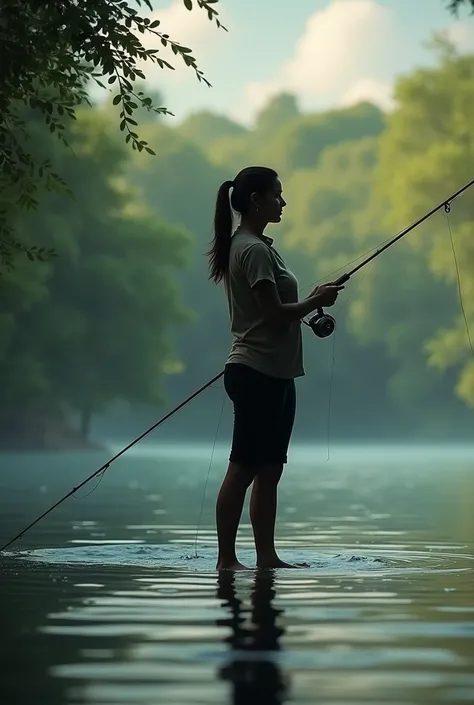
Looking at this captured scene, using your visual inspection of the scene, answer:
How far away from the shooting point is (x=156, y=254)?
1916 inches

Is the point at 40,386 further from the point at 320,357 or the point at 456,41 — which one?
the point at 320,357

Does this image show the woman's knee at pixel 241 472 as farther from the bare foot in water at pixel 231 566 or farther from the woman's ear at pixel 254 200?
the woman's ear at pixel 254 200

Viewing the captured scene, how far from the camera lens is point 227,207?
7.88 m

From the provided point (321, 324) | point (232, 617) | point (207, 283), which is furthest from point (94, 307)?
point (232, 617)

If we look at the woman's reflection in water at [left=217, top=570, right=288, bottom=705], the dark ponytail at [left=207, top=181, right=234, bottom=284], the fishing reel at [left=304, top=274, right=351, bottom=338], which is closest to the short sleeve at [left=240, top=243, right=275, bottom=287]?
the dark ponytail at [left=207, top=181, right=234, bottom=284]

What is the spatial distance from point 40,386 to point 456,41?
18141 millimetres

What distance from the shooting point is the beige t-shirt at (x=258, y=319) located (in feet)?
24.8

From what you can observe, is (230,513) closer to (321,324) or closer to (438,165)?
(321,324)

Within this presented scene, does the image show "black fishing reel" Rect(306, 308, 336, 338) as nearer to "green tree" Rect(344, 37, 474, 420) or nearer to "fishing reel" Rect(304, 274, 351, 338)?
"fishing reel" Rect(304, 274, 351, 338)

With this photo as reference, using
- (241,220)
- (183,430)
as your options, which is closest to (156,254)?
(183,430)

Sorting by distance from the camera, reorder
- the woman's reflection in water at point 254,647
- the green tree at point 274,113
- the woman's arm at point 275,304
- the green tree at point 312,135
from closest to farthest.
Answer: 1. the woman's reflection in water at point 254,647
2. the woman's arm at point 275,304
3. the green tree at point 312,135
4. the green tree at point 274,113

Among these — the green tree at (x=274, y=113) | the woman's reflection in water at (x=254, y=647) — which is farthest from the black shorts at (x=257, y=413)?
the green tree at (x=274, y=113)

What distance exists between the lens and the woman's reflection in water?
13.0ft

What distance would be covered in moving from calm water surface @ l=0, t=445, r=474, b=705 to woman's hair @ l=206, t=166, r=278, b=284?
1.39 metres
